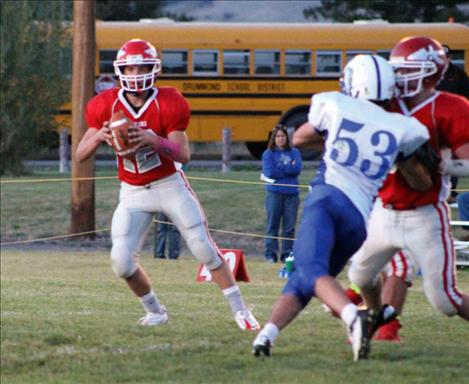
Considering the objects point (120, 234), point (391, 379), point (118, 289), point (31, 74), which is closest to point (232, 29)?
point (31, 74)

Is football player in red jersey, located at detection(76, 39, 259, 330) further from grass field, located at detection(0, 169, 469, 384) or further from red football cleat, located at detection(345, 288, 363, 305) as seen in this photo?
red football cleat, located at detection(345, 288, 363, 305)

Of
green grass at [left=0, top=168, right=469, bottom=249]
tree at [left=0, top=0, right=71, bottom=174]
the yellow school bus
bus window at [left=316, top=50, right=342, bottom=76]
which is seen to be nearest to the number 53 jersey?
green grass at [left=0, top=168, right=469, bottom=249]

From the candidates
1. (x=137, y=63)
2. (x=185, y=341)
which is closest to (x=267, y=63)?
(x=137, y=63)

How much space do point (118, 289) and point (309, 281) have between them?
200 inches

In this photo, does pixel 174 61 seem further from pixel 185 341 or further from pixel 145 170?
pixel 185 341

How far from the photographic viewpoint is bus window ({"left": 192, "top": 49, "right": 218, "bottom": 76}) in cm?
2691

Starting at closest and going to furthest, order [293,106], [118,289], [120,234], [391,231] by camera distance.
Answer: [391,231] → [120,234] → [118,289] → [293,106]

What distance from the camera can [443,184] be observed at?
7273mm

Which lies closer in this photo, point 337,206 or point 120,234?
point 337,206

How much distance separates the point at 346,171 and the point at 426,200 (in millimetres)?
676

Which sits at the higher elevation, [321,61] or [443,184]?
[443,184]

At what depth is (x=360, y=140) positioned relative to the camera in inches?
261

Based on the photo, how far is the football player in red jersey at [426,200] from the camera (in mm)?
7102

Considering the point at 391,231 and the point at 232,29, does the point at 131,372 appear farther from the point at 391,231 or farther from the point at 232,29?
the point at 232,29
